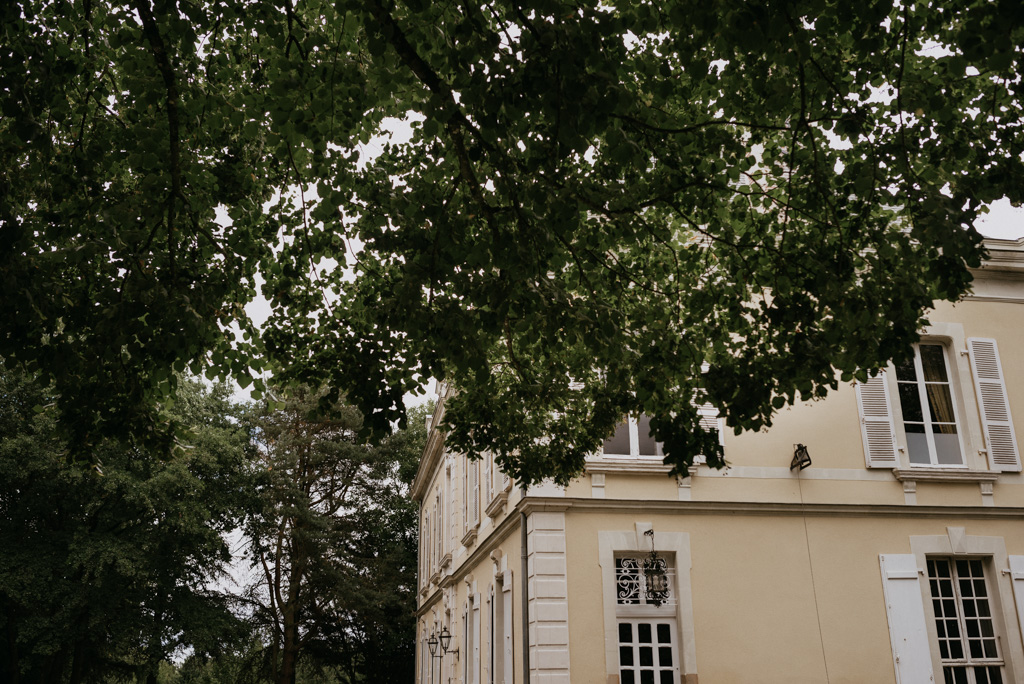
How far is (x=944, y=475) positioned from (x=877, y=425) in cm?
126

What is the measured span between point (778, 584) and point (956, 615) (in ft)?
9.45

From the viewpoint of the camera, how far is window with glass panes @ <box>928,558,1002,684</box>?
38.9 feet

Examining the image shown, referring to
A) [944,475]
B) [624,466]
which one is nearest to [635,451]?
[624,466]

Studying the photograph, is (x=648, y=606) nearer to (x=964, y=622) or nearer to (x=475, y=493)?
(x=964, y=622)

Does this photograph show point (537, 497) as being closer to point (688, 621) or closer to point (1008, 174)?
point (688, 621)

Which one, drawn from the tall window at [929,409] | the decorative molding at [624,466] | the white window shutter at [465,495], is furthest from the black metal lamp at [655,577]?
the white window shutter at [465,495]

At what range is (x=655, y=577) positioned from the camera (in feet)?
37.9

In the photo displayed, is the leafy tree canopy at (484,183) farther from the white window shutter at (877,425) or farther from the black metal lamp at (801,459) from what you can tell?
the white window shutter at (877,425)

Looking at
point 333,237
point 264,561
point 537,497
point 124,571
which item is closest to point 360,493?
point 264,561

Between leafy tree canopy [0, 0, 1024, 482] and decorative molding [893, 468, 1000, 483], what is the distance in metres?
6.67

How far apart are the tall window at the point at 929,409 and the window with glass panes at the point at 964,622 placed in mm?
1670

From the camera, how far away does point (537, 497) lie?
37.3ft

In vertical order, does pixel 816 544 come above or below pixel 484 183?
below

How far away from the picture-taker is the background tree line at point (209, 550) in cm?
2175
